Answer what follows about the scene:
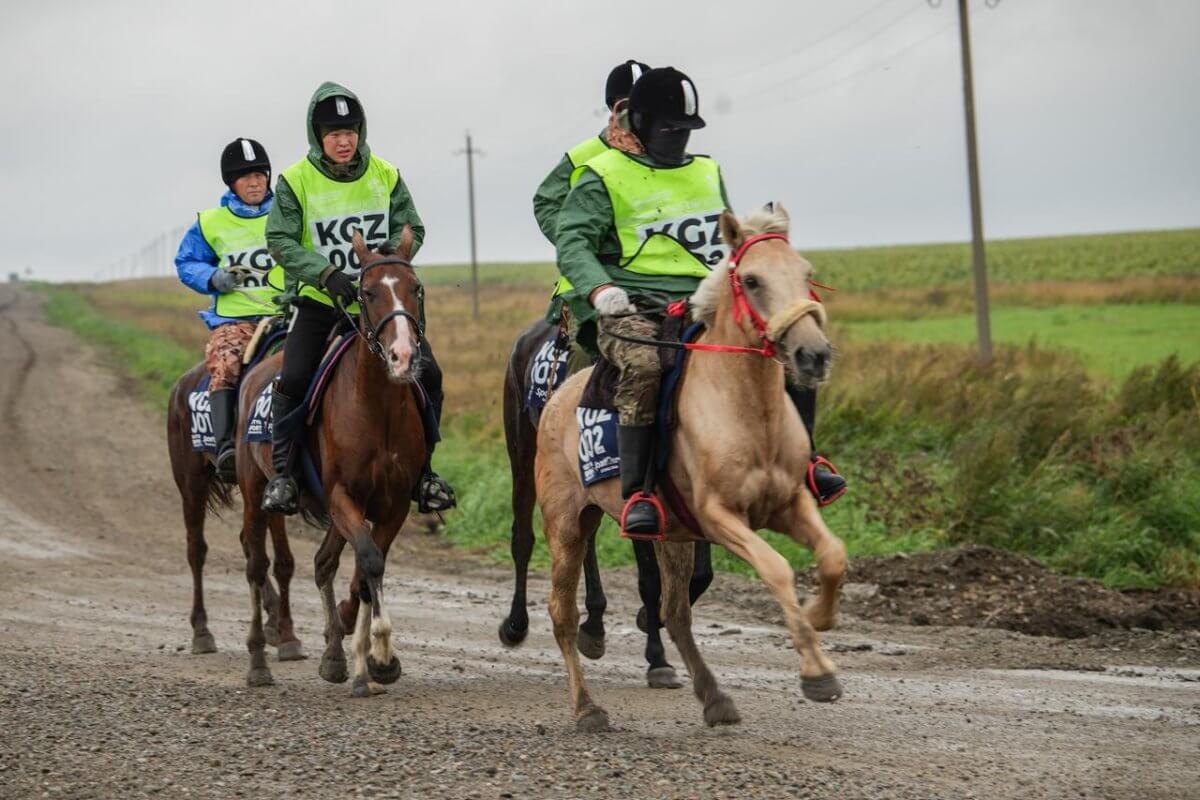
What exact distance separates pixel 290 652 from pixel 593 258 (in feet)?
14.4

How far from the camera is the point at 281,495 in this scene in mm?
9703

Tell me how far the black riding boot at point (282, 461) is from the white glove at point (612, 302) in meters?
2.78

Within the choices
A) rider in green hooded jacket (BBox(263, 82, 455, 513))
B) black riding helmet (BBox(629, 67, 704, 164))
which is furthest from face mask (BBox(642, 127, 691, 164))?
rider in green hooded jacket (BBox(263, 82, 455, 513))

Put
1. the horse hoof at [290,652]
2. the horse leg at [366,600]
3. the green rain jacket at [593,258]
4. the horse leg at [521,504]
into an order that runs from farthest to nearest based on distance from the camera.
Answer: the horse hoof at [290,652], the horse leg at [521,504], the horse leg at [366,600], the green rain jacket at [593,258]

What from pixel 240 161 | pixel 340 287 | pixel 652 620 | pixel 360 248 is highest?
pixel 240 161

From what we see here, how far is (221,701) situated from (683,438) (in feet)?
10.6

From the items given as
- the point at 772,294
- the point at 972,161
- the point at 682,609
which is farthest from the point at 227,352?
the point at 972,161

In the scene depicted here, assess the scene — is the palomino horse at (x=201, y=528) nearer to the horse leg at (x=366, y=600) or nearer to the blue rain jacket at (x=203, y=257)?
the blue rain jacket at (x=203, y=257)

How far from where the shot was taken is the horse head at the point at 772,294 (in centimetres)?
664

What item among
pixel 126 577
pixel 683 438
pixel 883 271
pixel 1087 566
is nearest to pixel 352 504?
pixel 683 438

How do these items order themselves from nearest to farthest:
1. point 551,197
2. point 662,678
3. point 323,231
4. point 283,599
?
1. point 662,678
2. point 323,231
3. point 551,197
4. point 283,599

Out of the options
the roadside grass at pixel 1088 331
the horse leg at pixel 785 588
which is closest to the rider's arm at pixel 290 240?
the horse leg at pixel 785 588

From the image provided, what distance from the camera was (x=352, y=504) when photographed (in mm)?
9422

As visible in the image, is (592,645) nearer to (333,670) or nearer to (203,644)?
(333,670)
